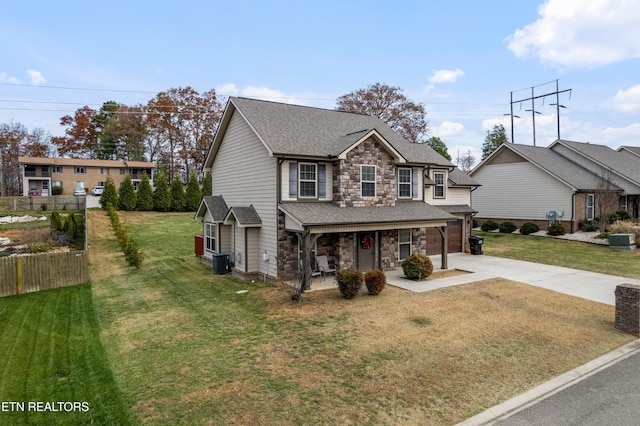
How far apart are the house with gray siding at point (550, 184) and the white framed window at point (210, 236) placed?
2423cm

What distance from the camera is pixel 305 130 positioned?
54.7 feet

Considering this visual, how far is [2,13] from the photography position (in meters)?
16.0

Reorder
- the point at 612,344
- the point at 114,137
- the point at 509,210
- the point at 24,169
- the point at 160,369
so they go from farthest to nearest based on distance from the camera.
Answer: the point at 114,137 → the point at 24,169 → the point at 509,210 → the point at 612,344 → the point at 160,369

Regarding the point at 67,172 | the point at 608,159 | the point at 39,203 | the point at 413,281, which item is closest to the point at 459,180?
the point at 413,281

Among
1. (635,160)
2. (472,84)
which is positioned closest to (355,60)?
(472,84)

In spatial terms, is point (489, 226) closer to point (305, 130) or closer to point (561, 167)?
point (561, 167)

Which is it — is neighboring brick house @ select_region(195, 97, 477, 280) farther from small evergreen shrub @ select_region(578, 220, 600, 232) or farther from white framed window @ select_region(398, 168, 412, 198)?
small evergreen shrub @ select_region(578, 220, 600, 232)

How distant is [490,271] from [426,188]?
6.12 metres

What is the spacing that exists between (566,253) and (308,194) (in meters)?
16.1

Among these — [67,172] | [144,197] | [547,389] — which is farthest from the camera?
[67,172]

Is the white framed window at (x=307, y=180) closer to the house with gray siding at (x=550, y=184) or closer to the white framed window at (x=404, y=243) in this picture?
the white framed window at (x=404, y=243)

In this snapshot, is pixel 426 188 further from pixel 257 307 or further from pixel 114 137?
pixel 114 137

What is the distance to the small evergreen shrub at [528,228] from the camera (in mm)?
27734

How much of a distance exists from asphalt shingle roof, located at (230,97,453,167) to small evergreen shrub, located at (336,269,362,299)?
201 inches
